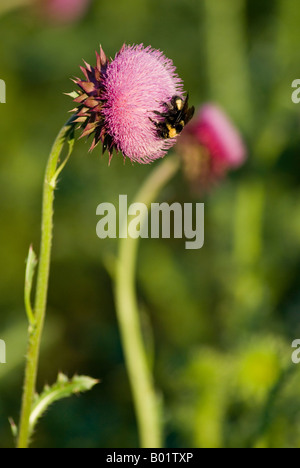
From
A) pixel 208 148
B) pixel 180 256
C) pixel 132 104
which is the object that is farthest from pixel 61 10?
pixel 132 104

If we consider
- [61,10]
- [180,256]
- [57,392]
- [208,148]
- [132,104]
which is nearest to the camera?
[132,104]

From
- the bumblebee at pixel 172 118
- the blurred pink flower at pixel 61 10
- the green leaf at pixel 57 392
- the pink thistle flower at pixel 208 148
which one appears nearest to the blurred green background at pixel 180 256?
the blurred pink flower at pixel 61 10

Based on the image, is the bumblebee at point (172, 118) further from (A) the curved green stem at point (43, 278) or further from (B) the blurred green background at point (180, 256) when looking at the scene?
(B) the blurred green background at point (180, 256)

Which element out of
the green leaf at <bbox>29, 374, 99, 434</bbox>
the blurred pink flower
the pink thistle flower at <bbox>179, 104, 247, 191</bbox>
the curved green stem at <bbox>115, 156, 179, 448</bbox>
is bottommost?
the green leaf at <bbox>29, 374, 99, 434</bbox>

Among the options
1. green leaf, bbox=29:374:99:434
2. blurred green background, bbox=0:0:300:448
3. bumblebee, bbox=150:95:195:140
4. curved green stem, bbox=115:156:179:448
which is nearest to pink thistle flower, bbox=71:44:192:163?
bumblebee, bbox=150:95:195:140

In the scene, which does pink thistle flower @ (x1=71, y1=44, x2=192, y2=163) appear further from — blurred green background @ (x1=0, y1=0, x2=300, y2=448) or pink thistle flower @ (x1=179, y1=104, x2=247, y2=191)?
pink thistle flower @ (x1=179, y1=104, x2=247, y2=191)

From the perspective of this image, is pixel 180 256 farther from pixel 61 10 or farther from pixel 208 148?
pixel 61 10
